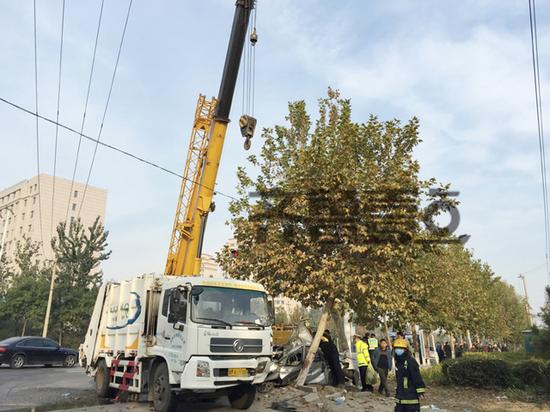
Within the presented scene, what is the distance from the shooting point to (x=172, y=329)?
896 centimetres

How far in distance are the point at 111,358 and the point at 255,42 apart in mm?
10189

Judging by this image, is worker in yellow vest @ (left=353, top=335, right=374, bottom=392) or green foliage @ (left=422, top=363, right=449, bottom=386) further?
green foliage @ (left=422, top=363, right=449, bottom=386)

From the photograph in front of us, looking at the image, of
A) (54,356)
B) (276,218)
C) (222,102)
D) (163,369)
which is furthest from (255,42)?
(54,356)

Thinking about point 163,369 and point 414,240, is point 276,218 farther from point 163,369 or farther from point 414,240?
point 163,369

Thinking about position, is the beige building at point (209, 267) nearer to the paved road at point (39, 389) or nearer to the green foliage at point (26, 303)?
the paved road at point (39, 389)

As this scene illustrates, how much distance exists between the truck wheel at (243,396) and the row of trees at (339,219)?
140 inches

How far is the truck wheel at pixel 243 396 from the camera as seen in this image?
9.63 metres

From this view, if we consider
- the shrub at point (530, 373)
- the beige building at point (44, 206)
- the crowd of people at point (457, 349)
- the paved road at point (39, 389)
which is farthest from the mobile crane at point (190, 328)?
the beige building at point (44, 206)

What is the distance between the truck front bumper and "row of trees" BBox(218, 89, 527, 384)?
12.7 ft

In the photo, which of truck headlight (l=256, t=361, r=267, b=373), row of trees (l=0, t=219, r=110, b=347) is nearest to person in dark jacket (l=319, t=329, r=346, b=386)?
truck headlight (l=256, t=361, r=267, b=373)

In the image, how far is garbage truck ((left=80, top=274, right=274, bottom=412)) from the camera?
843 cm

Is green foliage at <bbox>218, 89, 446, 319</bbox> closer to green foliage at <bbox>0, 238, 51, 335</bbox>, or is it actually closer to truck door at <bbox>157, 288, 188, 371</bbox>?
truck door at <bbox>157, 288, 188, 371</bbox>

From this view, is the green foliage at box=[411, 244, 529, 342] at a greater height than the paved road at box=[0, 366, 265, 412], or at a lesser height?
greater

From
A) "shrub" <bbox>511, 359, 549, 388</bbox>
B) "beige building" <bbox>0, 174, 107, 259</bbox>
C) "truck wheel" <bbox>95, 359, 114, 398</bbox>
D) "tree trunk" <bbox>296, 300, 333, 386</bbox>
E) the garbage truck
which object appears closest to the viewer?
the garbage truck
